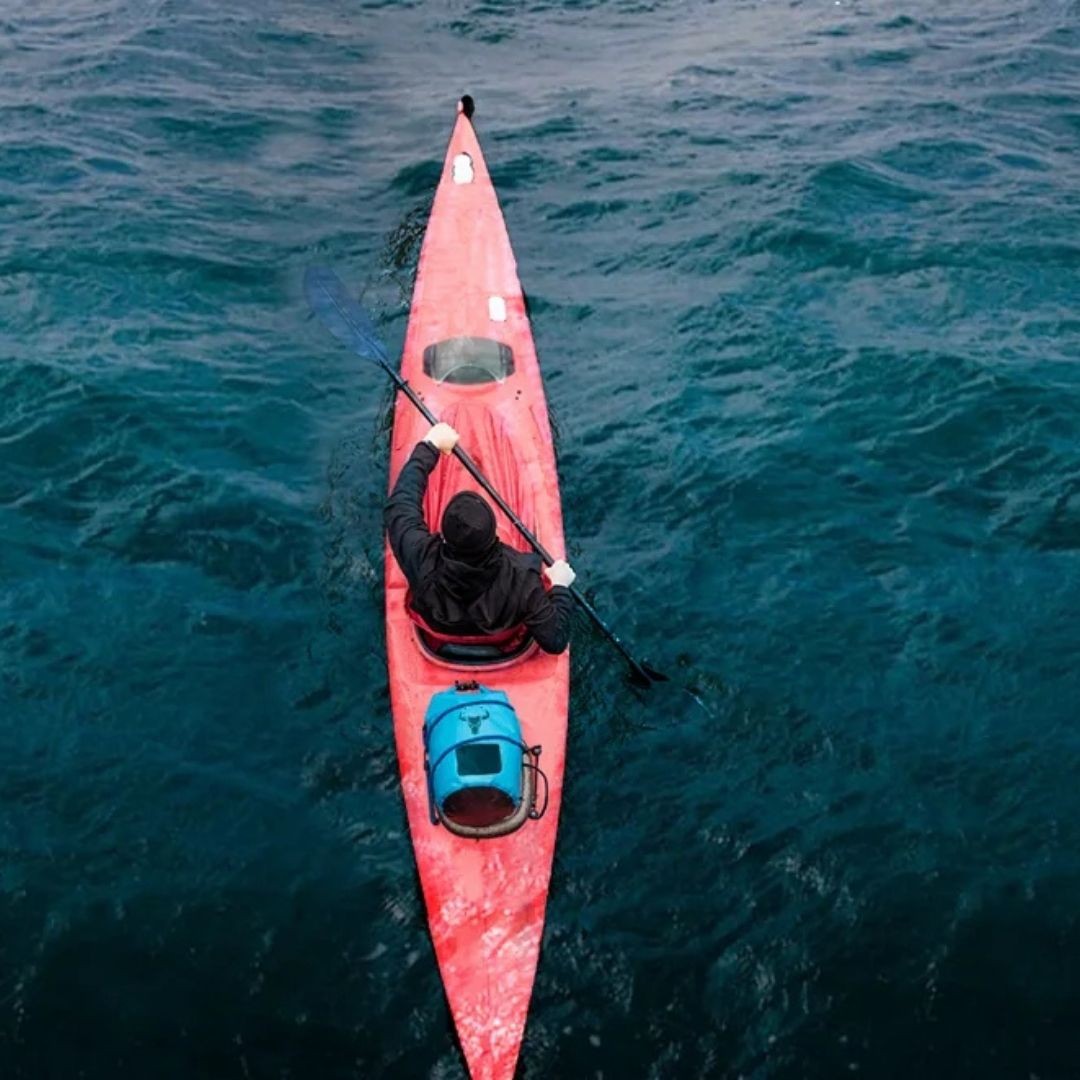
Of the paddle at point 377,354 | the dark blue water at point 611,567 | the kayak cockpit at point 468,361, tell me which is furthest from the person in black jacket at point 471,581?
the kayak cockpit at point 468,361

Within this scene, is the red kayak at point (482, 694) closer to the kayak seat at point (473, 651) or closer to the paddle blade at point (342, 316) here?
the kayak seat at point (473, 651)

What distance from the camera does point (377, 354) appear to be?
29.2 ft

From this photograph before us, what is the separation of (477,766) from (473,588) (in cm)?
95

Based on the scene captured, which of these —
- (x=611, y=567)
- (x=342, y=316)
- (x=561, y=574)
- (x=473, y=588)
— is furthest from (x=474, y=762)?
(x=342, y=316)

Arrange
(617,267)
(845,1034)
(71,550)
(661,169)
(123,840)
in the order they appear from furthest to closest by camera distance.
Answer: (661,169) < (617,267) < (71,550) < (123,840) < (845,1034)

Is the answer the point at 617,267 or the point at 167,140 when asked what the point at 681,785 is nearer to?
the point at 617,267

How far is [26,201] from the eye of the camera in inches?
470

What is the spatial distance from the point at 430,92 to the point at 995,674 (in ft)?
34.2

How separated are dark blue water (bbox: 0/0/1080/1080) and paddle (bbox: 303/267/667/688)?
0.72 ft

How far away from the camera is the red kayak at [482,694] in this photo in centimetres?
564

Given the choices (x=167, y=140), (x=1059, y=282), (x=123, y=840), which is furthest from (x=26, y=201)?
(x=1059, y=282)

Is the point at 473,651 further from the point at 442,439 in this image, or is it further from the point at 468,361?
the point at 468,361

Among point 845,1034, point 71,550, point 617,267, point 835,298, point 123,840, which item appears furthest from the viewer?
point 617,267

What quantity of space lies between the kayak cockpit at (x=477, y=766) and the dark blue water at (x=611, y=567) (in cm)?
48
